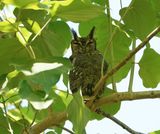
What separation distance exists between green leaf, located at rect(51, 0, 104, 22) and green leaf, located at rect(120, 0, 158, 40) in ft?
1.36

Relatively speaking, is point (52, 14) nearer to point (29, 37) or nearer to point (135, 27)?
point (29, 37)

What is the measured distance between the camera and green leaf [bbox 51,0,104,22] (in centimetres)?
144

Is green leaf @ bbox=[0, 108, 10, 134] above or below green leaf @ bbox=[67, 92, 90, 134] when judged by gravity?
below

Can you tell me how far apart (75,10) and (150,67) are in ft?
2.49

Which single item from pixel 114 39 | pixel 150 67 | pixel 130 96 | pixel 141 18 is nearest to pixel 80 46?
pixel 114 39

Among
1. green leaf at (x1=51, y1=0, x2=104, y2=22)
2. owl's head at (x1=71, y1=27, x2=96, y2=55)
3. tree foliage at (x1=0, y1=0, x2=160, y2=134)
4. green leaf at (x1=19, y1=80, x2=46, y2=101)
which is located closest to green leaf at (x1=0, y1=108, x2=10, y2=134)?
tree foliage at (x1=0, y1=0, x2=160, y2=134)

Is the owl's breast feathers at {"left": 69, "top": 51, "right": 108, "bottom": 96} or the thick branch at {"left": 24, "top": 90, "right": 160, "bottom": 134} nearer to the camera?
the thick branch at {"left": 24, "top": 90, "right": 160, "bottom": 134}

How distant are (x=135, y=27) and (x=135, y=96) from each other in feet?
1.13

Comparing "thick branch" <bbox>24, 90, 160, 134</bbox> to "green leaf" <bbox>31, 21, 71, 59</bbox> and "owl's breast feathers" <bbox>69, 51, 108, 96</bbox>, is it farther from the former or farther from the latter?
"owl's breast feathers" <bbox>69, 51, 108, 96</bbox>

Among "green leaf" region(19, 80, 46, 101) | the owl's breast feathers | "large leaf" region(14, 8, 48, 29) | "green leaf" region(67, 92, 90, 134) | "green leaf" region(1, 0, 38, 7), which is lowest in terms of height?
the owl's breast feathers

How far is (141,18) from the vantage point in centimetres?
189

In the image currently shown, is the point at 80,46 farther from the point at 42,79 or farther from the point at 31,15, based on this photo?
the point at 42,79

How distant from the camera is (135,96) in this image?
68.1 inches

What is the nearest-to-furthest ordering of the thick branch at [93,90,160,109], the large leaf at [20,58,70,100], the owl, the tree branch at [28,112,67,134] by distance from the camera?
the large leaf at [20,58,70,100], the thick branch at [93,90,160,109], the tree branch at [28,112,67,134], the owl
